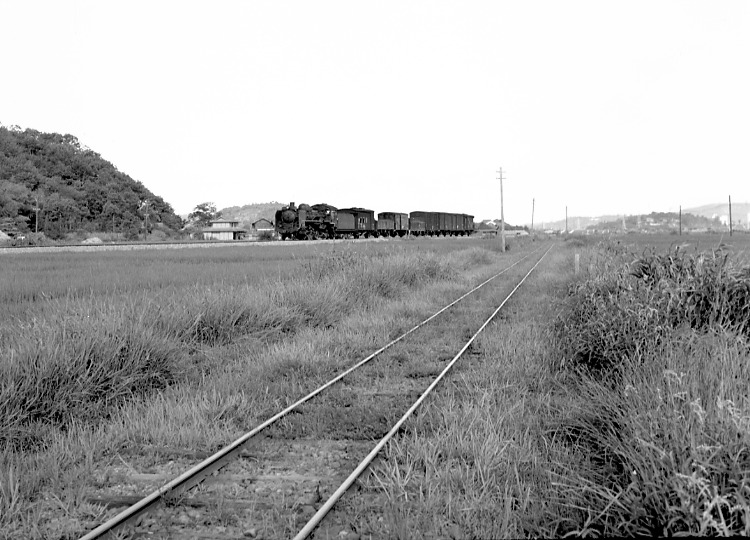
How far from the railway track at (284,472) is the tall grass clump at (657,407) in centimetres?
154

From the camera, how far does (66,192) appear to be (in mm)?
70750

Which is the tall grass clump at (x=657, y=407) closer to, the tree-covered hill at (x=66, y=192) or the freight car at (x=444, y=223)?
the freight car at (x=444, y=223)

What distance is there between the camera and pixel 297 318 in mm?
11000

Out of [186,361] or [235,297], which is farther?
[235,297]

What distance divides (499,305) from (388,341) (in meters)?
4.83

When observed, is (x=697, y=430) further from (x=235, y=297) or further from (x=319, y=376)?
(x=235, y=297)

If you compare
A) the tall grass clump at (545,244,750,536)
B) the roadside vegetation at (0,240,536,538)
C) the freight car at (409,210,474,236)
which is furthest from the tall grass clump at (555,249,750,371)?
the freight car at (409,210,474,236)

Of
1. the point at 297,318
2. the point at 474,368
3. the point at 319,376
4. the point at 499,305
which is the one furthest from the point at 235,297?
the point at 499,305

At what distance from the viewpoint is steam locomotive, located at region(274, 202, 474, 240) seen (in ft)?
153

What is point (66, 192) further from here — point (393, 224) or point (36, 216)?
point (393, 224)

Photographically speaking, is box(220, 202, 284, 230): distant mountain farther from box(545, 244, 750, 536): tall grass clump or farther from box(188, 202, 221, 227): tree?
box(545, 244, 750, 536): tall grass clump

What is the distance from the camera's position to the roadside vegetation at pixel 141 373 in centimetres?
439

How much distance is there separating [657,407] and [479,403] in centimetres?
217

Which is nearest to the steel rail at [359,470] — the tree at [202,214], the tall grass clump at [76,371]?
the tall grass clump at [76,371]
